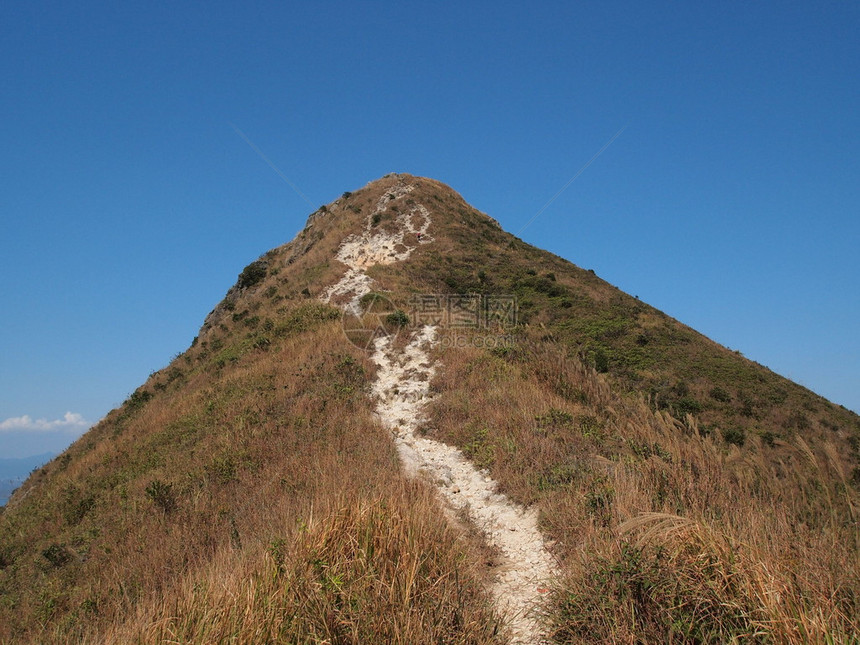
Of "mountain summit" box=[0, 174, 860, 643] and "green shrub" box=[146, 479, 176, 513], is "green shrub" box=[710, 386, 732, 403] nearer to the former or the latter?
"mountain summit" box=[0, 174, 860, 643]

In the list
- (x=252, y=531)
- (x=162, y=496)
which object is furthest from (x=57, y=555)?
(x=252, y=531)

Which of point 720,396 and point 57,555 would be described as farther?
point 720,396

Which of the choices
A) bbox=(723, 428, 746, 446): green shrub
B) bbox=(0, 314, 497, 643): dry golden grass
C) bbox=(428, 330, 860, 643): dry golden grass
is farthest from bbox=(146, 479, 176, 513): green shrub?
bbox=(723, 428, 746, 446): green shrub

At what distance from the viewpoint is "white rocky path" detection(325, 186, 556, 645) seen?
18.4 feet

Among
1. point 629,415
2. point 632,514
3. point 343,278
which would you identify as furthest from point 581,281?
point 632,514

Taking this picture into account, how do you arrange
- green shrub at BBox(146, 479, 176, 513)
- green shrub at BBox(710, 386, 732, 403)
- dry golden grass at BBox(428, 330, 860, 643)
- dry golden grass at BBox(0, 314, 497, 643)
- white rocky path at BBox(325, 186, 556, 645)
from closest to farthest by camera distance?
dry golden grass at BBox(428, 330, 860, 643)
dry golden grass at BBox(0, 314, 497, 643)
white rocky path at BBox(325, 186, 556, 645)
green shrub at BBox(146, 479, 176, 513)
green shrub at BBox(710, 386, 732, 403)

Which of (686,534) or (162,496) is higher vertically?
(686,534)

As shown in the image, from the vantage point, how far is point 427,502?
6.04 metres

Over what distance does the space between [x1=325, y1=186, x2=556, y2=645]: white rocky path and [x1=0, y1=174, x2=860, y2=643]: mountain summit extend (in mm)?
53

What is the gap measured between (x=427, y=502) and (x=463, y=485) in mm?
3572

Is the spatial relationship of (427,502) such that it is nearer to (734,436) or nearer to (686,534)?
(686,534)

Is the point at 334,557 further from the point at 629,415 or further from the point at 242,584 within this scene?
the point at 629,415

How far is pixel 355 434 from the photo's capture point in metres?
11.7

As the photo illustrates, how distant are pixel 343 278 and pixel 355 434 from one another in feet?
57.4
